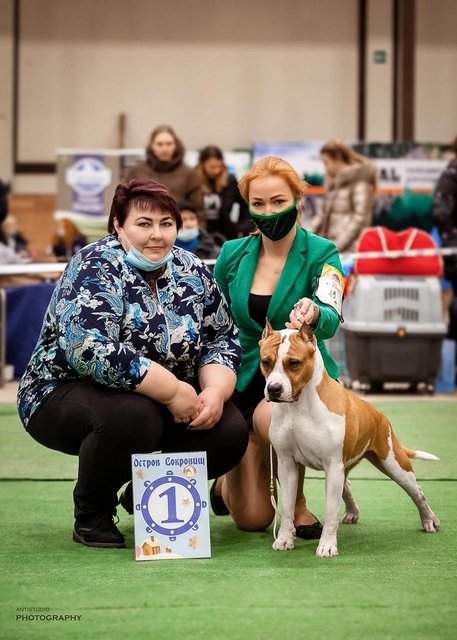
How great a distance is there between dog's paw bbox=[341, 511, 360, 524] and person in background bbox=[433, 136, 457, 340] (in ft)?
13.9

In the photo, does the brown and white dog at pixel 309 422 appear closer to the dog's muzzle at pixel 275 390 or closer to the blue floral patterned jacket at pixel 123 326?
the dog's muzzle at pixel 275 390

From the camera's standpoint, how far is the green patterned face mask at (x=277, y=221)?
10.6 ft

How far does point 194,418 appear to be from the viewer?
302 cm

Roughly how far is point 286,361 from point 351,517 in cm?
84

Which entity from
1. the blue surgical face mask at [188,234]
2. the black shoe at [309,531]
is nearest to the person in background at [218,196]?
the blue surgical face mask at [188,234]

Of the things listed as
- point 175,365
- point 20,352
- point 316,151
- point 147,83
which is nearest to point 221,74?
point 147,83

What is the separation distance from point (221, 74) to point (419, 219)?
3.82 metres

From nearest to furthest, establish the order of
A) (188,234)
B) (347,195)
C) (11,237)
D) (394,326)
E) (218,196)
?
(188,234)
(394,326)
(218,196)
(347,195)
(11,237)

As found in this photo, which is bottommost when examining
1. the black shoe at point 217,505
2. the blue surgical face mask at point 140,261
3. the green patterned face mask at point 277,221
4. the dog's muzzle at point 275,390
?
the black shoe at point 217,505

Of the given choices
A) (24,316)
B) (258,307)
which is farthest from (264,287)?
(24,316)

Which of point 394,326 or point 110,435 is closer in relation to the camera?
point 110,435

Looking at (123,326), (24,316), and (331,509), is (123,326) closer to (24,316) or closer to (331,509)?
(331,509)

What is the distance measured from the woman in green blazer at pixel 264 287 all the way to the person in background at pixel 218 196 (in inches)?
165

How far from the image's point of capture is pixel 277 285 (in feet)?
10.9
